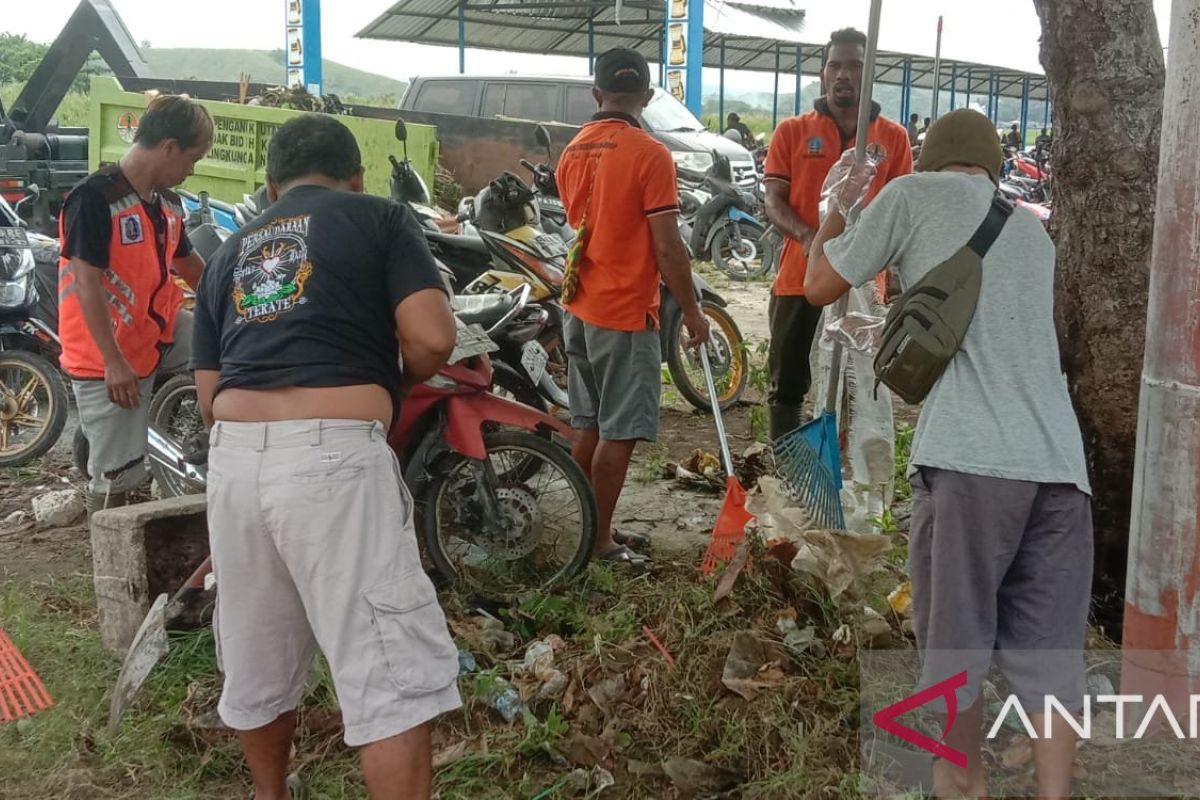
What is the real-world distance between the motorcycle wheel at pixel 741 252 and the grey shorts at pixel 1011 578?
8.92m

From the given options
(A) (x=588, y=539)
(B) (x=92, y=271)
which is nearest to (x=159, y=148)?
(B) (x=92, y=271)

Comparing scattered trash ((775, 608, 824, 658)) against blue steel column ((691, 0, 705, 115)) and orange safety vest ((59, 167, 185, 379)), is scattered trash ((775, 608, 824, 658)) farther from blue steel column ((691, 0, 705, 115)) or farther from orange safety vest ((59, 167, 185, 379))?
blue steel column ((691, 0, 705, 115))

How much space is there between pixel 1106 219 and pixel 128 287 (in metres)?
3.30

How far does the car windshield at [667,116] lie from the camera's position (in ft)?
40.7

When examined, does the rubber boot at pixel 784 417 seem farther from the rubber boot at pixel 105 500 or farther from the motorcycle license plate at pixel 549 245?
the rubber boot at pixel 105 500

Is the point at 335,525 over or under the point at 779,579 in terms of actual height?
over

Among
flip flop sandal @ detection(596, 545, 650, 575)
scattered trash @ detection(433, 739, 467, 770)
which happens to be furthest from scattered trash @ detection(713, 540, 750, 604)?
scattered trash @ detection(433, 739, 467, 770)

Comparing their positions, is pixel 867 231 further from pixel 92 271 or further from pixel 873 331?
pixel 92 271

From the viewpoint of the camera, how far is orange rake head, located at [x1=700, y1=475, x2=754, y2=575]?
4.07 meters

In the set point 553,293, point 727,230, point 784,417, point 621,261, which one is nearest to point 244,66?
point 727,230

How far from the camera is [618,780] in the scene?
3010 mm

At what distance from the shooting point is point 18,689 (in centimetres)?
349

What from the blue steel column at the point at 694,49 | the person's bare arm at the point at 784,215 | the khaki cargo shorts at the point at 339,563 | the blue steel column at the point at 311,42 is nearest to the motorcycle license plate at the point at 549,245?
the person's bare arm at the point at 784,215

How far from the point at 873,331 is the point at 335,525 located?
7.51 ft
